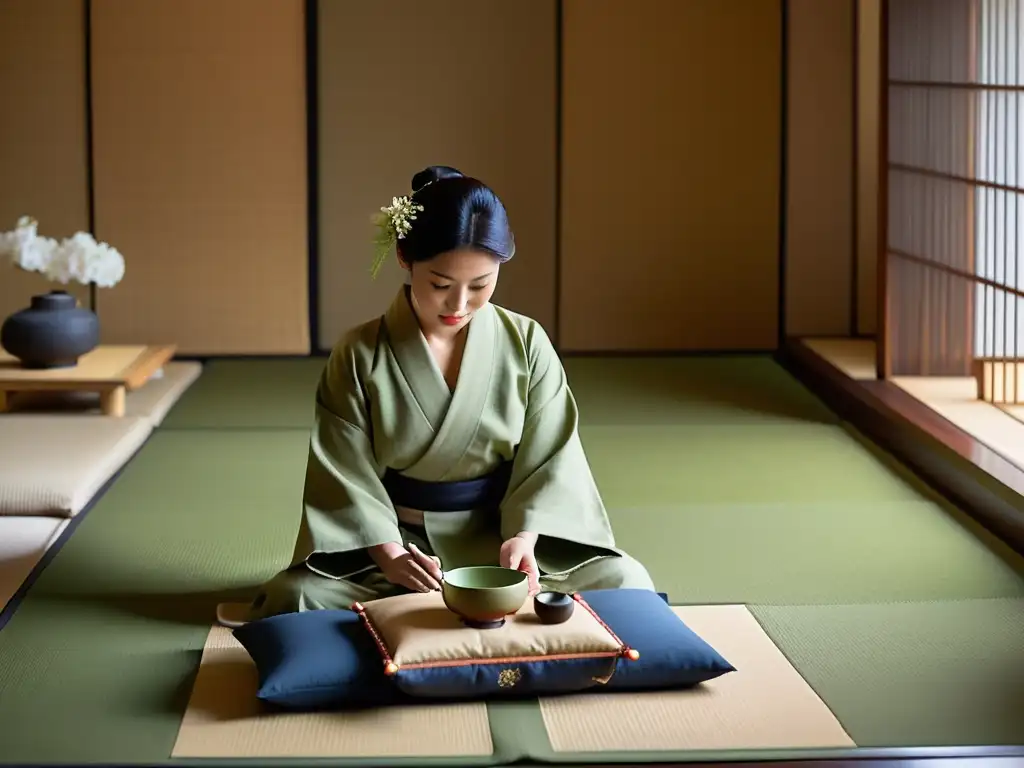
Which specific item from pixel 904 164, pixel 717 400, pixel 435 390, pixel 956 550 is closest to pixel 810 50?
pixel 904 164

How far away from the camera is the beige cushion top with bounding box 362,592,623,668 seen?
2619 mm

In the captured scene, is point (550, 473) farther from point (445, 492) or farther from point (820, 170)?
point (820, 170)

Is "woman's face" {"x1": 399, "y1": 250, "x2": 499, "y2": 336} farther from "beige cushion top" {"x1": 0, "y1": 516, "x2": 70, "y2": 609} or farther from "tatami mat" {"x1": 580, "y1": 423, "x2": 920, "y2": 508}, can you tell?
"tatami mat" {"x1": 580, "y1": 423, "x2": 920, "y2": 508}

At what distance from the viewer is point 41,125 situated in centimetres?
663

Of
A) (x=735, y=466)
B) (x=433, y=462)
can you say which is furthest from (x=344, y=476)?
(x=735, y=466)

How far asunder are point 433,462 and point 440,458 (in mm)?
20

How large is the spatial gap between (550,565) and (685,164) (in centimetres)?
405

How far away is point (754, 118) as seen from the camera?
22.5 feet

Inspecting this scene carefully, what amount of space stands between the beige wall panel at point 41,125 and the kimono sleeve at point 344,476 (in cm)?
380

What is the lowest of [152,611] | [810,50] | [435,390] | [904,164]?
[152,611]

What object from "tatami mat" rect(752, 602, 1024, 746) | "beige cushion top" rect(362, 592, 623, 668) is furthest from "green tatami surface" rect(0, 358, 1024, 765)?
"beige cushion top" rect(362, 592, 623, 668)

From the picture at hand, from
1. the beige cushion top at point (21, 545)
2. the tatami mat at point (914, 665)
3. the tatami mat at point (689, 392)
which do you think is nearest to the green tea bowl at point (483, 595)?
the tatami mat at point (914, 665)

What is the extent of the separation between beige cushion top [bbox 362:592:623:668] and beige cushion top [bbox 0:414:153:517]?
161 centimetres

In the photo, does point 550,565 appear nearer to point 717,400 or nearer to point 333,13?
point 717,400
